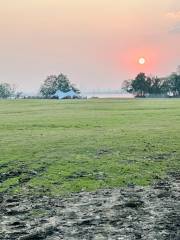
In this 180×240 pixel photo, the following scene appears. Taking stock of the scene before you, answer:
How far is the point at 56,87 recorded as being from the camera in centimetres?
18388

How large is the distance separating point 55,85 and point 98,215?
177 m

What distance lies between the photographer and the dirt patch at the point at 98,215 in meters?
8.70

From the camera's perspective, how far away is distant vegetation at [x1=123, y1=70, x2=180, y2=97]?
511 ft

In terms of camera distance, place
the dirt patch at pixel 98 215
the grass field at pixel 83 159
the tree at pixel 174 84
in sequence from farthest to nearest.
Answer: the tree at pixel 174 84, the grass field at pixel 83 159, the dirt patch at pixel 98 215

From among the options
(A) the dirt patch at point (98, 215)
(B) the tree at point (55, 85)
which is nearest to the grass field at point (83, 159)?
(A) the dirt patch at point (98, 215)

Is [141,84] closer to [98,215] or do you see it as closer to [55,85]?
[55,85]

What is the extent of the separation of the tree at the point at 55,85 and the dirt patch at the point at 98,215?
169194 millimetres

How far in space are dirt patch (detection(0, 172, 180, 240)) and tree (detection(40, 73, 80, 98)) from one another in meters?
169

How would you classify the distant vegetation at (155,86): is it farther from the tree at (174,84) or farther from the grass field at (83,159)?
the grass field at (83,159)

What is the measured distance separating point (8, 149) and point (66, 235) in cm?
1176

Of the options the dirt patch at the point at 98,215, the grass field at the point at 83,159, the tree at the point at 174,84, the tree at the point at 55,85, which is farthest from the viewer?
the tree at the point at 55,85

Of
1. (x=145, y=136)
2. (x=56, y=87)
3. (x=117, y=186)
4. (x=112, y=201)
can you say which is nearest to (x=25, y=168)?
(x=117, y=186)

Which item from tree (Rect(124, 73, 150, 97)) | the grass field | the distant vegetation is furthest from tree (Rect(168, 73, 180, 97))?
the grass field

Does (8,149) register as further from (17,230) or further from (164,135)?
(17,230)
